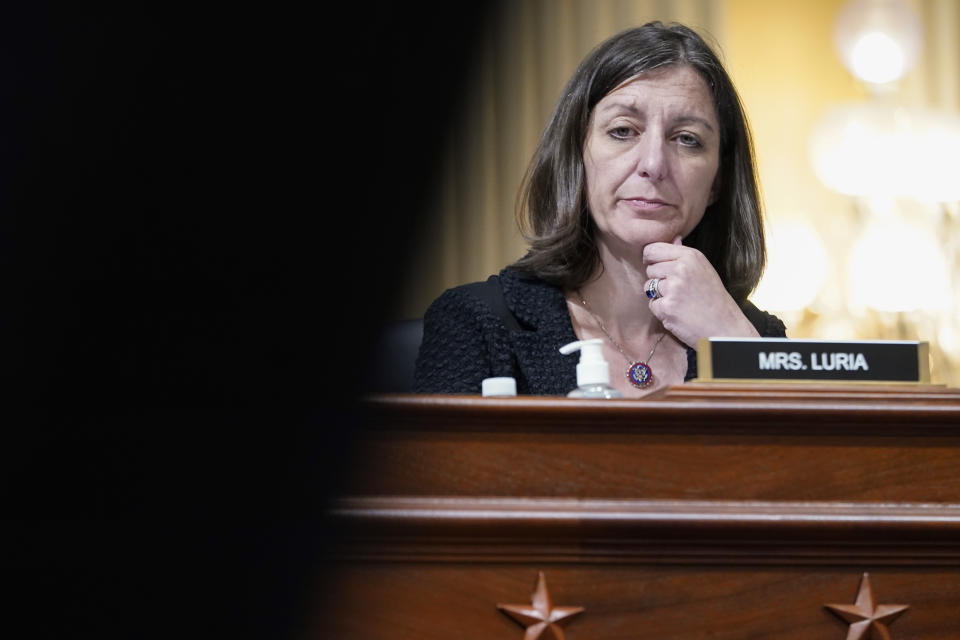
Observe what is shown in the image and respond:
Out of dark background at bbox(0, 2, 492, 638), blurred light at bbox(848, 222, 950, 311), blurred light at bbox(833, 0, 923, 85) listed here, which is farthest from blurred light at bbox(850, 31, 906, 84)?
dark background at bbox(0, 2, 492, 638)

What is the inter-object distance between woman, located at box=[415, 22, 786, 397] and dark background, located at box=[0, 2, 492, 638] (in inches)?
36.0

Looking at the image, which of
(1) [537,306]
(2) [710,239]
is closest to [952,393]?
(1) [537,306]

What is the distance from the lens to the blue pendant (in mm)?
1305

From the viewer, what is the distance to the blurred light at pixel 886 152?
108 inches

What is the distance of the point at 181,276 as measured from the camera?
0.31m

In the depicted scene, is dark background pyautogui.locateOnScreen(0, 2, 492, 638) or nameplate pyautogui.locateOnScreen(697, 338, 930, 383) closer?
dark background pyautogui.locateOnScreen(0, 2, 492, 638)

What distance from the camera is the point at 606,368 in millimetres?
744

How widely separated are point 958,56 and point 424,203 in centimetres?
286

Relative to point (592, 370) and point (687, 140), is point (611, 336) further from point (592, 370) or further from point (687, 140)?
point (592, 370)

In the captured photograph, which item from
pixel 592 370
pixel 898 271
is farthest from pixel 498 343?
pixel 898 271

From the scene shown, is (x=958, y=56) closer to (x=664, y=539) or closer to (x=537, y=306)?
(x=537, y=306)

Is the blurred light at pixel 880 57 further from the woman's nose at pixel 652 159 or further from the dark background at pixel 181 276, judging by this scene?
the dark background at pixel 181 276

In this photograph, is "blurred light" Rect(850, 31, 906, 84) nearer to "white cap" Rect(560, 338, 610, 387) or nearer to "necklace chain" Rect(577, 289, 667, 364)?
"necklace chain" Rect(577, 289, 667, 364)

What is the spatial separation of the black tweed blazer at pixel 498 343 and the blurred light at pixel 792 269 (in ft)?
4.54
